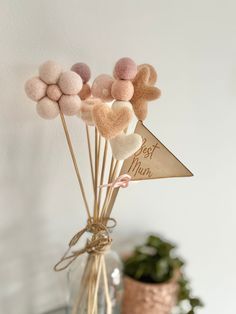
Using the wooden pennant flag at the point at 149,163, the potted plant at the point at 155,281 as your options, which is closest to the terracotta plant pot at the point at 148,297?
the potted plant at the point at 155,281

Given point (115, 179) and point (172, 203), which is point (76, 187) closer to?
point (115, 179)

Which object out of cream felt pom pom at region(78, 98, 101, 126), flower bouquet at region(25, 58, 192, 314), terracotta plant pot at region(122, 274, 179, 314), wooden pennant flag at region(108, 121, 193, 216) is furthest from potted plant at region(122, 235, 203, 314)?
cream felt pom pom at region(78, 98, 101, 126)

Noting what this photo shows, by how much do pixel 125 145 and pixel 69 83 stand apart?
0.46 feet

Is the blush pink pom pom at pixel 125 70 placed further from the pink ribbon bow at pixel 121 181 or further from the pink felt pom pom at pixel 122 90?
the pink ribbon bow at pixel 121 181

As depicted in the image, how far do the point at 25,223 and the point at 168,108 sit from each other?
1.34 feet

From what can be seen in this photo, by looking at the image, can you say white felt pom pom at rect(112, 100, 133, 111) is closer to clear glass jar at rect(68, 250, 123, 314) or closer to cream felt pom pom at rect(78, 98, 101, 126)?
cream felt pom pom at rect(78, 98, 101, 126)

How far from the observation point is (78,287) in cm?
77

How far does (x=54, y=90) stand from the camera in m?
0.61

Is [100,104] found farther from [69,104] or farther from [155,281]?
[155,281]

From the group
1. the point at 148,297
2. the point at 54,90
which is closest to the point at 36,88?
the point at 54,90

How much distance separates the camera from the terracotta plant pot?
83 centimetres

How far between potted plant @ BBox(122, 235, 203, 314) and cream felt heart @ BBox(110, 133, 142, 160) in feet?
1.14

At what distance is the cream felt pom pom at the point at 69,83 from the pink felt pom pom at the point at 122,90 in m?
0.06

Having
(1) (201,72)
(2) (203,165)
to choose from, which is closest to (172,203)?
(2) (203,165)
